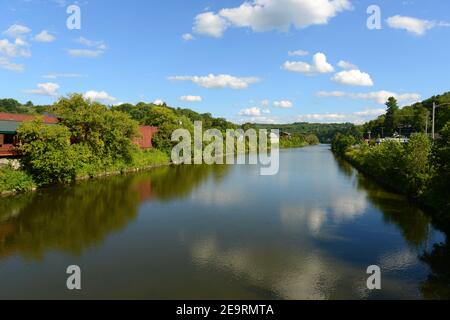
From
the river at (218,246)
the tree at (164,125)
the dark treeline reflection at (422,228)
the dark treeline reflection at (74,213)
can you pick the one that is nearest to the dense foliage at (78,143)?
the dark treeline reflection at (74,213)

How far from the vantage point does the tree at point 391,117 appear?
3398 inches

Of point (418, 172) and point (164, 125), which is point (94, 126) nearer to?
point (164, 125)

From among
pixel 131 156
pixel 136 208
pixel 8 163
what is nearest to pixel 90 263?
pixel 136 208

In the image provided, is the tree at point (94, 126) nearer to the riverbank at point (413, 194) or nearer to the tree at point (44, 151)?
the tree at point (44, 151)

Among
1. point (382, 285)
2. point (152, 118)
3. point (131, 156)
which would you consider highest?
point (152, 118)

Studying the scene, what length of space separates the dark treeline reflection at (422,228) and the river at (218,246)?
1.9 inches

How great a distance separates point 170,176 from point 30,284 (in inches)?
996

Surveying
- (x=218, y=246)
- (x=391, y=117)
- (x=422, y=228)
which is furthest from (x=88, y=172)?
(x=391, y=117)

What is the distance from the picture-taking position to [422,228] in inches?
655

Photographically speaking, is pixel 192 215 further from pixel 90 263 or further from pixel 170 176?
pixel 170 176

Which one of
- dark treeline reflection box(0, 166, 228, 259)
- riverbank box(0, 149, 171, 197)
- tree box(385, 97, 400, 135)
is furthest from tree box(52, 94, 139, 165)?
tree box(385, 97, 400, 135)

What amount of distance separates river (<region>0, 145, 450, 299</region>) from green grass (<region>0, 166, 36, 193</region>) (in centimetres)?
137

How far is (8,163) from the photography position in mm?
24516

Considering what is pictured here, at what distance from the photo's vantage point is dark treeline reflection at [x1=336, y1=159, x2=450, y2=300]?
35.0 ft
